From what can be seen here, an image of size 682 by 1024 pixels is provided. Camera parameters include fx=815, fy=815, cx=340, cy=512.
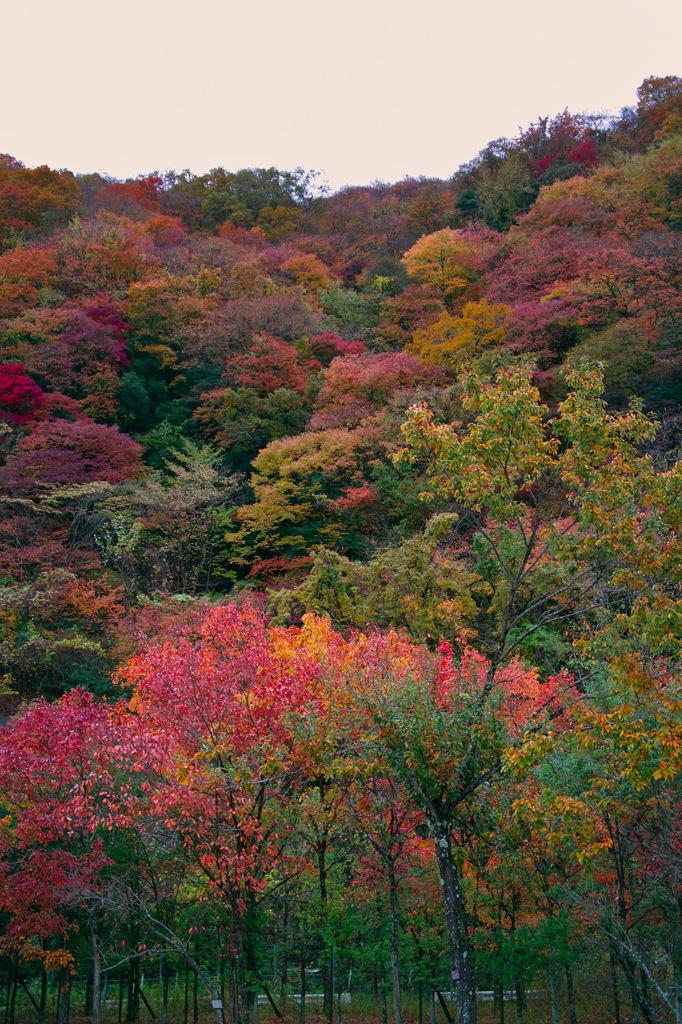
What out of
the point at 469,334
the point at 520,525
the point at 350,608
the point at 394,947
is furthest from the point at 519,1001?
the point at 469,334

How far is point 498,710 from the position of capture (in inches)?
364

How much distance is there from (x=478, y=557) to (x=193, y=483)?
1148cm

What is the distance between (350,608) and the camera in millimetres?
21594

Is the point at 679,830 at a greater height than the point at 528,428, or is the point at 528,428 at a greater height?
the point at 528,428

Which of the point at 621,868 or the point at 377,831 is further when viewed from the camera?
the point at 377,831

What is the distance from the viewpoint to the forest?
910 cm

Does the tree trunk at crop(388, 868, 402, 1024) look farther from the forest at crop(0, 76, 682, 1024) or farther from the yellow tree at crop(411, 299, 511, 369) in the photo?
the yellow tree at crop(411, 299, 511, 369)

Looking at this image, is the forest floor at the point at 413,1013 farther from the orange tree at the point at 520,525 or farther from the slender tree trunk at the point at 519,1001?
the orange tree at the point at 520,525

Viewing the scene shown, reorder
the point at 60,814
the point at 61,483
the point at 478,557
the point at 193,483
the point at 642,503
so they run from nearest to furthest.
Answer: the point at 642,503
the point at 60,814
the point at 478,557
the point at 61,483
the point at 193,483

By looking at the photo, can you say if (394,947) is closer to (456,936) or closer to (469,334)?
(456,936)

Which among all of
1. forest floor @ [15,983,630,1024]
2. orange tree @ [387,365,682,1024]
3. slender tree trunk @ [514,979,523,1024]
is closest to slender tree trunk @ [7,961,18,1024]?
forest floor @ [15,983,630,1024]

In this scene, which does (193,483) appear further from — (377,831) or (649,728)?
(649,728)

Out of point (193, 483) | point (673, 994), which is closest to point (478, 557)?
point (193, 483)

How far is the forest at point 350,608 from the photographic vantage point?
910cm
